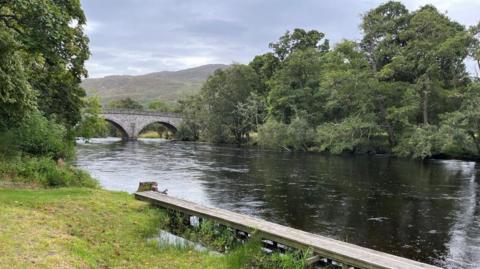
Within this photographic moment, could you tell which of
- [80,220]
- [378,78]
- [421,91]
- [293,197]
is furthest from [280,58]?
[80,220]

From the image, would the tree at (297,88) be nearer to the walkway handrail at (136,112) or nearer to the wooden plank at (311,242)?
the walkway handrail at (136,112)

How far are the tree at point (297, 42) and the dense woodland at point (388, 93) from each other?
10.1m

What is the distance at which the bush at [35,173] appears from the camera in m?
13.6

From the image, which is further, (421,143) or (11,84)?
(421,143)

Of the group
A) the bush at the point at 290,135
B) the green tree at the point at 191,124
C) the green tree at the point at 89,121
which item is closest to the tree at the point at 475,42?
the bush at the point at 290,135

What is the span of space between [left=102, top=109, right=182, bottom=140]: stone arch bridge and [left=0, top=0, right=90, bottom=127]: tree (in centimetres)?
5928

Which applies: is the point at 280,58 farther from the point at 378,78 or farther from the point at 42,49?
the point at 42,49

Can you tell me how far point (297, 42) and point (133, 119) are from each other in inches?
1365

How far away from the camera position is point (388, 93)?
47000 mm

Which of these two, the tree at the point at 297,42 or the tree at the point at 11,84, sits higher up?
the tree at the point at 297,42

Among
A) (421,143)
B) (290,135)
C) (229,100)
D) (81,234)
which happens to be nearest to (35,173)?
(81,234)

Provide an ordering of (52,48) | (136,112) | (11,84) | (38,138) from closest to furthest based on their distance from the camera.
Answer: (11,84) → (52,48) → (38,138) → (136,112)

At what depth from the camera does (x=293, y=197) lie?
19.0m

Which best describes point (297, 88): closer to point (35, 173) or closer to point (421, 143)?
point (421, 143)
